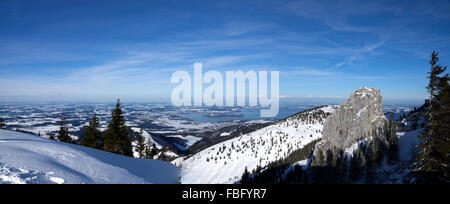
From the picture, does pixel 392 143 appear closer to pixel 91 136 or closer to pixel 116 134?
pixel 116 134

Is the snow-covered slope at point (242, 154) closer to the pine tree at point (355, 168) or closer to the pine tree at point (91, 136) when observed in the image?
the pine tree at point (355, 168)

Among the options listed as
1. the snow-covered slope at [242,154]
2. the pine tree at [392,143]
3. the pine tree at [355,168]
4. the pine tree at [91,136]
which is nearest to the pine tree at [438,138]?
the pine tree at [91,136]

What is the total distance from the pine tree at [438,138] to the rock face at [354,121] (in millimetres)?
72129

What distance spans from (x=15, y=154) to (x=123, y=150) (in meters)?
23.7

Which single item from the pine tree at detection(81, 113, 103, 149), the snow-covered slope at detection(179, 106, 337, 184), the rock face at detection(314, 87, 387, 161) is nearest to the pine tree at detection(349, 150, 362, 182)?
the rock face at detection(314, 87, 387, 161)

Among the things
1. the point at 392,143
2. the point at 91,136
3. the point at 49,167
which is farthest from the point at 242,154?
the point at 49,167

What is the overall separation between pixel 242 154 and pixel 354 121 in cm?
8824

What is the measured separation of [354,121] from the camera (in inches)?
3620

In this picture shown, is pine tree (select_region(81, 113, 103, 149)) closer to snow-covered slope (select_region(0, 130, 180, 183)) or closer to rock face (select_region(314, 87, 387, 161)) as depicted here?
snow-covered slope (select_region(0, 130, 180, 183))

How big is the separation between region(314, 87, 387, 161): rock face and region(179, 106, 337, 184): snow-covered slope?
46.2m

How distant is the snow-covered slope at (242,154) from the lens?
443 feet

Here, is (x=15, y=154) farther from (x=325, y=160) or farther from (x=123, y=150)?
(x=325, y=160)

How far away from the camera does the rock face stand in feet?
278

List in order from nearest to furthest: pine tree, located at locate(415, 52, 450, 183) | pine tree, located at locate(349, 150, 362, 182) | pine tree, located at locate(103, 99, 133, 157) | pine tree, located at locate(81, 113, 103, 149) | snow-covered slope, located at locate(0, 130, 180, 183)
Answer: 1. snow-covered slope, located at locate(0, 130, 180, 183)
2. pine tree, located at locate(415, 52, 450, 183)
3. pine tree, located at locate(103, 99, 133, 157)
4. pine tree, located at locate(81, 113, 103, 149)
5. pine tree, located at locate(349, 150, 362, 182)
